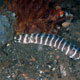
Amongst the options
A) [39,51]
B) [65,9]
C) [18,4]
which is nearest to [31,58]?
[39,51]

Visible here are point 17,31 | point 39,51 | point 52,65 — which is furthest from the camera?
point 17,31

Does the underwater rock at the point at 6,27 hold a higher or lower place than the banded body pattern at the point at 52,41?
higher

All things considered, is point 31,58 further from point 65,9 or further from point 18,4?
point 65,9

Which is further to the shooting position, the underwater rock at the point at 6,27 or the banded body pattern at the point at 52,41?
the banded body pattern at the point at 52,41

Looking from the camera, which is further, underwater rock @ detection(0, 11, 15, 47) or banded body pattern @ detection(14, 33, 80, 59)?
banded body pattern @ detection(14, 33, 80, 59)
